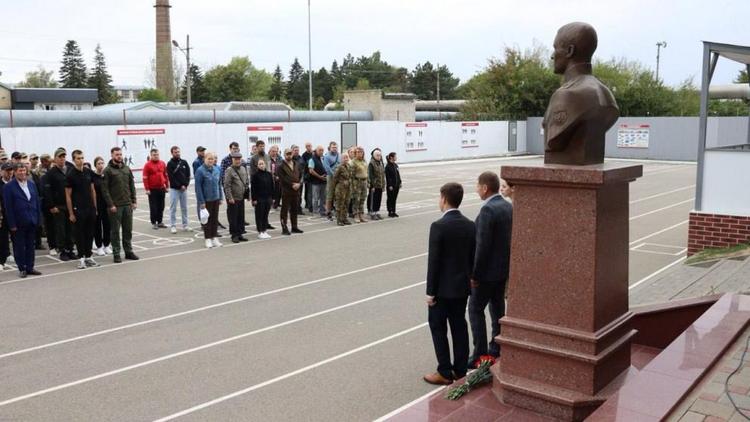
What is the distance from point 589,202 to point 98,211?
10.6 meters

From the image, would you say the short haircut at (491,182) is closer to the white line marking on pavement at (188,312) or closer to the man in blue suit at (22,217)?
the white line marking on pavement at (188,312)

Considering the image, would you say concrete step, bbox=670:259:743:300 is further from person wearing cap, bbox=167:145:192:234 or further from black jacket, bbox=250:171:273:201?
person wearing cap, bbox=167:145:192:234

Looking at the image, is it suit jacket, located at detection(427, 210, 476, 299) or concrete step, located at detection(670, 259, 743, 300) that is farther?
concrete step, located at detection(670, 259, 743, 300)

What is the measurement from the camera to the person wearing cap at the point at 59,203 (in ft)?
41.5

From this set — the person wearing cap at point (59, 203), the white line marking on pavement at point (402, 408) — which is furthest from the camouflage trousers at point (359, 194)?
the white line marking on pavement at point (402, 408)

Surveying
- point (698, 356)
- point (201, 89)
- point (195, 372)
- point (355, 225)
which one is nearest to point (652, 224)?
point (355, 225)

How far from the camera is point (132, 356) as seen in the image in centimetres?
740

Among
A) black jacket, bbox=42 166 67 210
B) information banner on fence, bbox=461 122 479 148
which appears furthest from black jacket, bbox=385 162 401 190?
information banner on fence, bbox=461 122 479 148

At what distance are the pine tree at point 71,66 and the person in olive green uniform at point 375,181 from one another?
85715mm

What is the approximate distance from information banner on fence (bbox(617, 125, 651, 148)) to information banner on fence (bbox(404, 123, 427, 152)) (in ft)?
42.3

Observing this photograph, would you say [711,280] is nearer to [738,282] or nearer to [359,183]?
[738,282]

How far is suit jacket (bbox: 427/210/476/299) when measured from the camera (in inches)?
240

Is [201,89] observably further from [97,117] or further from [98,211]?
[98,211]

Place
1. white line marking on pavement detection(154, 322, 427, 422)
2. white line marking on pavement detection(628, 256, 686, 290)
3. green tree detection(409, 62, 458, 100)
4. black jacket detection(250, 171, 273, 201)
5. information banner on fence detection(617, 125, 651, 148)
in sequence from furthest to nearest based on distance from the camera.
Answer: green tree detection(409, 62, 458, 100) → information banner on fence detection(617, 125, 651, 148) → black jacket detection(250, 171, 273, 201) → white line marking on pavement detection(628, 256, 686, 290) → white line marking on pavement detection(154, 322, 427, 422)
